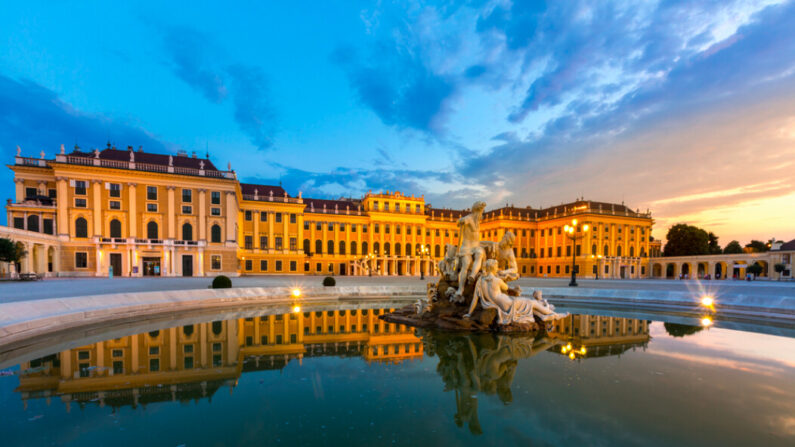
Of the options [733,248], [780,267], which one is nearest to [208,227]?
[780,267]

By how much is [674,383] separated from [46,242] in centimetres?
5086

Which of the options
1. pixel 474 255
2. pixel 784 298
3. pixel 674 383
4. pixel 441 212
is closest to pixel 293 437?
pixel 674 383

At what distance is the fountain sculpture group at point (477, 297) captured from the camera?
10.7 meters

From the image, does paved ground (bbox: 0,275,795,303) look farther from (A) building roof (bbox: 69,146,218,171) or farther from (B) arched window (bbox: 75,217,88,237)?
(A) building roof (bbox: 69,146,218,171)

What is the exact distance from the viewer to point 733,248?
85.1 meters

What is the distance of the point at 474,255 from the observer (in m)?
12.0

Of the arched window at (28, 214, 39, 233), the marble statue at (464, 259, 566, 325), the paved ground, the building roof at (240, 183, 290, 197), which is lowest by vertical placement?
the paved ground

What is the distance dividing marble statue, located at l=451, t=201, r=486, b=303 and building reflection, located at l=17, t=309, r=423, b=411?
2561 mm

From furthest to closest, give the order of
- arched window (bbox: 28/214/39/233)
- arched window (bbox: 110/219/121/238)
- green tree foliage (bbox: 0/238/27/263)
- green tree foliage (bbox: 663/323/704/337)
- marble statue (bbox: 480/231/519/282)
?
arched window (bbox: 110/219/121/238) < arched window (bbox: 28/214/39/233) < green tree foliage (bbox: 0/238/27/263) < marble statue (bbox: 480/231/519/282) < green tree foliage (bbox: 663/323/704/337)

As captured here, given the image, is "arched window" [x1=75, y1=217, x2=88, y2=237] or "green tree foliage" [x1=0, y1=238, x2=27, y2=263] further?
"arched window" [x1=75, y1=217, x2=88, y2=237]

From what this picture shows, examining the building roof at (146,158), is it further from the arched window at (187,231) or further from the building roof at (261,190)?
the building roof at (261,190)

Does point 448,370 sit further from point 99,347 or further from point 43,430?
point 99,347

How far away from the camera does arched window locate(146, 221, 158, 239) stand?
136 feet

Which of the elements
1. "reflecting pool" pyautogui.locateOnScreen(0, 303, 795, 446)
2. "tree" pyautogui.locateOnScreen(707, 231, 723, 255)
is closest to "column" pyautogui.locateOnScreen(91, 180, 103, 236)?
"reflecting pool" pyautogui.locateOnScreen(0, 303, 795, 446)
